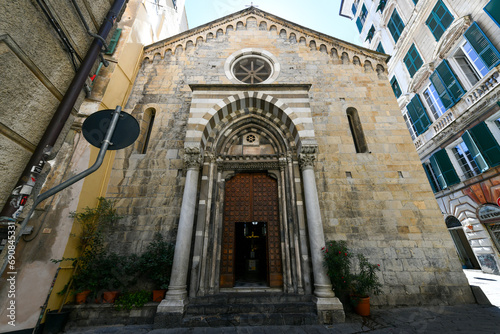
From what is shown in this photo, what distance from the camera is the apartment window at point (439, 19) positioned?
10.6 m

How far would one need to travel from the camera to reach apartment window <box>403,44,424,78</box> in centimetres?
1263

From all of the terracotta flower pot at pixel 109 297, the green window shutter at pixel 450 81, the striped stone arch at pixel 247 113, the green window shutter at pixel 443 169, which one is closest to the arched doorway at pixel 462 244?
the green window shutter at pixel 443 169

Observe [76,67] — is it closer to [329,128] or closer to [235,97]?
[235,97]

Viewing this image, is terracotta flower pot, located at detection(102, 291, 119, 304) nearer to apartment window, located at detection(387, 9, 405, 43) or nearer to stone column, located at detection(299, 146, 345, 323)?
stone column, located at detection(299, 146, 345, 323)

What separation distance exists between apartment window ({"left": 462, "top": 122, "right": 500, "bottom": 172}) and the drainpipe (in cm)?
1400

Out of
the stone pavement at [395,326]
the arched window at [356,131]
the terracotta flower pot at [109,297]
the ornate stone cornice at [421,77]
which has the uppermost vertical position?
the ornate stone cornice at [421,77]

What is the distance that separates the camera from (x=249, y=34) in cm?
901

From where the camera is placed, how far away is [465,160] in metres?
10.4

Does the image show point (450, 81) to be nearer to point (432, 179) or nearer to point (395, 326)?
point (432, 179)

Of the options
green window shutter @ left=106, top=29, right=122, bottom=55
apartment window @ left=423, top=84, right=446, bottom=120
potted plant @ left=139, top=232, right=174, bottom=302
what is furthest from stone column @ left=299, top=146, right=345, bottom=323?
apartment window @ left=423, top=84, right=446, bottom=120

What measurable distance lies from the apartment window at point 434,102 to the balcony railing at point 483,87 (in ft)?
5.22

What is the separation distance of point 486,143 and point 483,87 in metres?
2.58

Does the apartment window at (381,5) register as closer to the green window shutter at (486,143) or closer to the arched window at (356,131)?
the green window shutter at (486,143)

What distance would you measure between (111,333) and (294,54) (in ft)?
34.5
